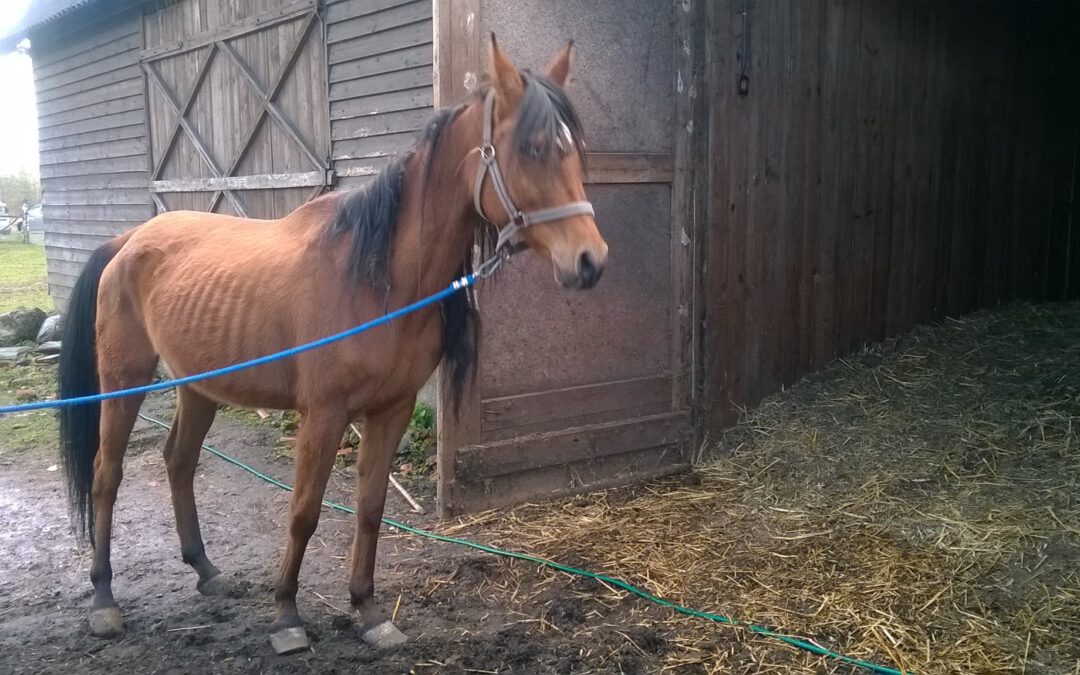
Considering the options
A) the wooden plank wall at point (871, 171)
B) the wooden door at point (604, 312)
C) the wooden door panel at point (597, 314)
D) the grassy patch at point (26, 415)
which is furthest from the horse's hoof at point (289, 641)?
the grassy patch at point (26, 415)

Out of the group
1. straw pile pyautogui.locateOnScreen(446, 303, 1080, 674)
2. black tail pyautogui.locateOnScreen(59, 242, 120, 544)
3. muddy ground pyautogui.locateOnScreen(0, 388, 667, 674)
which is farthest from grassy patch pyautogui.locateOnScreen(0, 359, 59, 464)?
straw pile pyautogui.locateOnScreen(446, 303, 1080, 674)

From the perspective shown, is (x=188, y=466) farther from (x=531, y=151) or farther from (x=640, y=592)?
(x=531, y=151)

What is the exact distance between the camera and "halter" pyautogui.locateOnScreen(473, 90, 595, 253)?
8.08 ft

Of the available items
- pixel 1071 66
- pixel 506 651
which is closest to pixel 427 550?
pixel 506 651

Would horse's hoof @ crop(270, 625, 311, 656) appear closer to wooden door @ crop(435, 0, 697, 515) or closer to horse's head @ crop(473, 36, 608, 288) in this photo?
wooden door @ crop(435, 0, 697, 515)

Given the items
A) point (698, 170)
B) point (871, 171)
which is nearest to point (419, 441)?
point (698, 170)

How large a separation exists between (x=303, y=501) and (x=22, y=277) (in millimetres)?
18967

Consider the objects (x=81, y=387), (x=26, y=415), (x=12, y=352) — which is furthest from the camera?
(x=12, y=352)

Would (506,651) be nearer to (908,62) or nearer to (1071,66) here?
(908,62)

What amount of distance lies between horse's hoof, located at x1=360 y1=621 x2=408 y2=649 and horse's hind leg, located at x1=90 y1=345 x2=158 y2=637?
46.1 inches

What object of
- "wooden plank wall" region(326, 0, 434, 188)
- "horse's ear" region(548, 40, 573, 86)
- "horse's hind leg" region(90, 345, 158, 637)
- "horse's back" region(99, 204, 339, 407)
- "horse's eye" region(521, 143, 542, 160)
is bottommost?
"horse's hind leg" region(90, 345, 158, 637)

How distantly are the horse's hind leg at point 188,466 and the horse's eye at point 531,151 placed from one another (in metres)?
2.03

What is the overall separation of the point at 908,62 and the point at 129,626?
584 cm

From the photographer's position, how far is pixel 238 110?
7.54 metres
